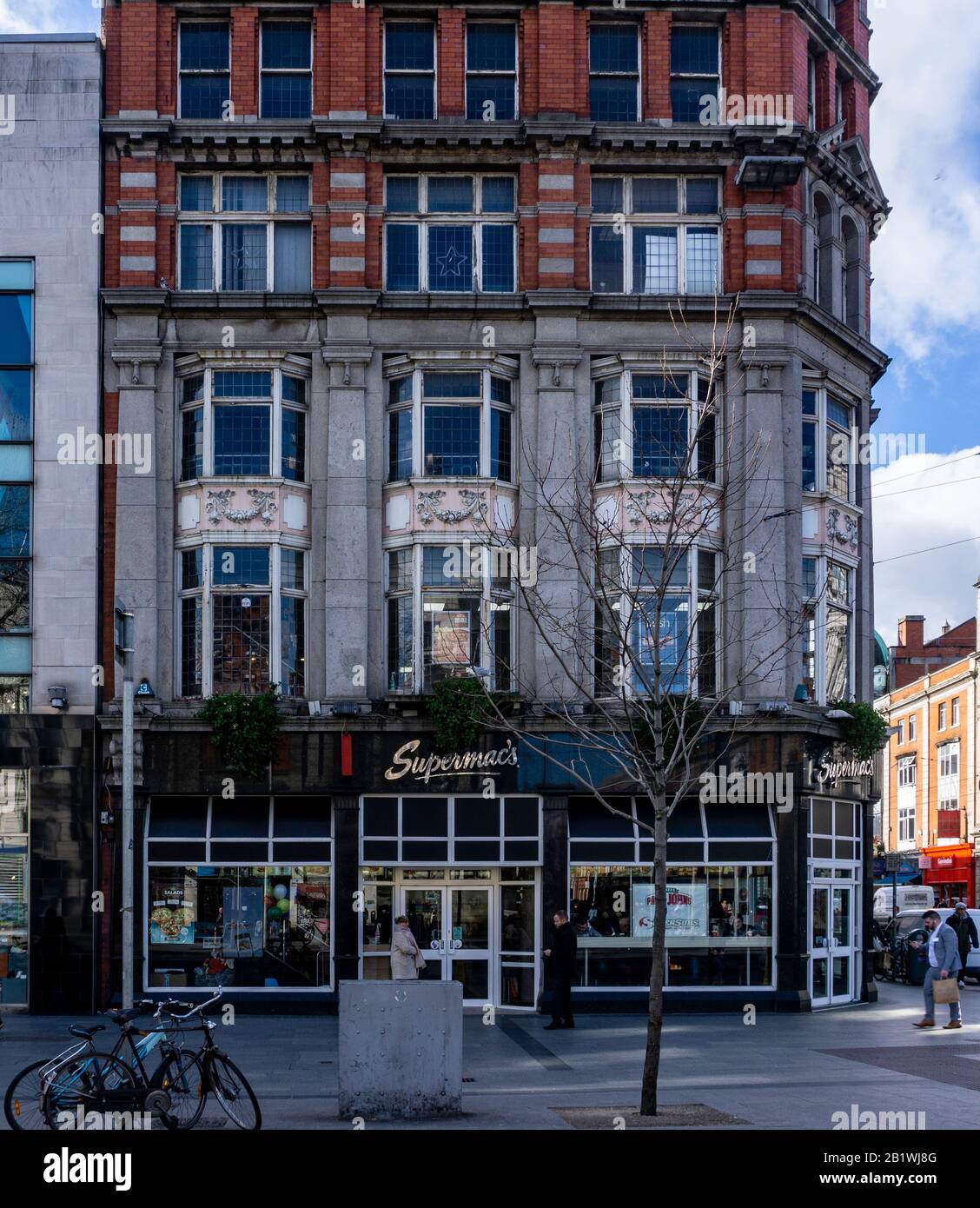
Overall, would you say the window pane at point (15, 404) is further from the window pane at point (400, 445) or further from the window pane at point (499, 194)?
the window pane at point (499, 194)

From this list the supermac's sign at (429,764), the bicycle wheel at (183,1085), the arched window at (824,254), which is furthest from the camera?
the arched window at (824,254)

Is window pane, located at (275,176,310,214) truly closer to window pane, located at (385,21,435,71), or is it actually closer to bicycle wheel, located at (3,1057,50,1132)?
window pane, located at (385,21,435,71)

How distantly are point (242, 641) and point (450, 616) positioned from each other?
3.66m

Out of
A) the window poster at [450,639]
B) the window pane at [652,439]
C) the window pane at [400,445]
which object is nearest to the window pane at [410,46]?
the window pane at [400,445]

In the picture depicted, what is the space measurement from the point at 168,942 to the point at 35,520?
25.2 ft

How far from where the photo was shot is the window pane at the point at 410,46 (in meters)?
28.9

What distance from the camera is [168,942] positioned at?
2705 centimetres

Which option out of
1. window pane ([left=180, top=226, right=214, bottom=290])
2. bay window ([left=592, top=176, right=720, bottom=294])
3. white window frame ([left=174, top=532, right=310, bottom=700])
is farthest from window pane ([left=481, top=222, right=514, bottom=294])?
white window frame ([left=174, top=532, right=310, bottom=700])

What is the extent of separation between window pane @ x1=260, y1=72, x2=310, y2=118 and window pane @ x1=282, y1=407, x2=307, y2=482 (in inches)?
220

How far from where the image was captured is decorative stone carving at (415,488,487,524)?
2736 centimetres

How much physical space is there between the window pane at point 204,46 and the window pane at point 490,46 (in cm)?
449

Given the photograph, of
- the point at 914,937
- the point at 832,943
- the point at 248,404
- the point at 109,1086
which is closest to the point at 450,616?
the point at 248,404

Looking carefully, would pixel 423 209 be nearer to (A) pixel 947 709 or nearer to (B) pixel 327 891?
(B) pixel 327 891

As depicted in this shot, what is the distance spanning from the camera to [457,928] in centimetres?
2725
